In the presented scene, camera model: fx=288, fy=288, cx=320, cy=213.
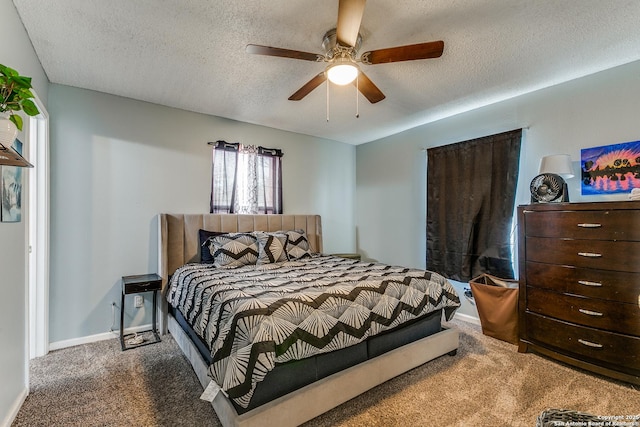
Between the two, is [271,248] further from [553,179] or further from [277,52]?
[553,179]

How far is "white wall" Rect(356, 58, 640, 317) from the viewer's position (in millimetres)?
2551

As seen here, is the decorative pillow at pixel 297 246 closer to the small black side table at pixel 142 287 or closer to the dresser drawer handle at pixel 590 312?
the small black side table at pixel 142 287

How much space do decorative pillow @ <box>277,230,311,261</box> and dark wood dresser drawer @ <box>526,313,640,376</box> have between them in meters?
2.34

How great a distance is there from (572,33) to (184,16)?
274 cm

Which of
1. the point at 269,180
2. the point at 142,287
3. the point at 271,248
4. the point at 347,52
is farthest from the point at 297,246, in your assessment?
the point at 347,52

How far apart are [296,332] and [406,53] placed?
6.10 feet

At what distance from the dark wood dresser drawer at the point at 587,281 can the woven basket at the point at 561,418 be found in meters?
1.63

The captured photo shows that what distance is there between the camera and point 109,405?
6.25ft

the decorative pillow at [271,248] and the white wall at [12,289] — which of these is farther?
the decorative pillow at [271,248]

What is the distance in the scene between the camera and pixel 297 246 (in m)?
3.53

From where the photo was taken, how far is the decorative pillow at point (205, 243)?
10.6ft

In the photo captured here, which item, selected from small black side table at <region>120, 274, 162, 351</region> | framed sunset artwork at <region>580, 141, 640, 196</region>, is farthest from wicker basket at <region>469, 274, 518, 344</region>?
small black side table at <region>120, 274, 162, 351</region>

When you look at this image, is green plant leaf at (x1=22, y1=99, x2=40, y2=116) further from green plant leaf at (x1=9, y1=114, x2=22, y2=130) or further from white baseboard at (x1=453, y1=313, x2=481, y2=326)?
white baseboard at (x1=453, y1=313, x2=481, y2=326)

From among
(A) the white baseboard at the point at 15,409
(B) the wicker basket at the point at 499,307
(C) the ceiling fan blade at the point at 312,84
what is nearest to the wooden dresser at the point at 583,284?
(B) the wicker basket at the point at 499,307
